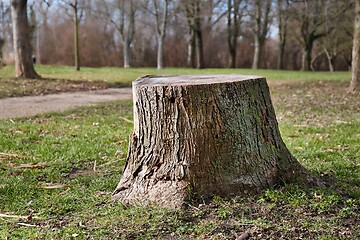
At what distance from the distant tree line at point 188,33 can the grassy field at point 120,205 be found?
24.8m

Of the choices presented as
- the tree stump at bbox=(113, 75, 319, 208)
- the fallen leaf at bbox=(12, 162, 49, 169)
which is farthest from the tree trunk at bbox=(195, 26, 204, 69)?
the tree stump at bbox=(113, 75, 319, 208)

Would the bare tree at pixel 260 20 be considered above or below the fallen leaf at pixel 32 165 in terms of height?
above

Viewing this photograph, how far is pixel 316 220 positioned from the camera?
9.98 ft

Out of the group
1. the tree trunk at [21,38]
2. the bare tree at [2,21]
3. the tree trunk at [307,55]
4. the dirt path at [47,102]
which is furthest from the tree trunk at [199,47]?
the dirt path at [47,102]

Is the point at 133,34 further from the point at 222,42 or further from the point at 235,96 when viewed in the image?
the point at 235,96

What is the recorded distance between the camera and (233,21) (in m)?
33.8

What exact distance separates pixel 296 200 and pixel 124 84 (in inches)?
571

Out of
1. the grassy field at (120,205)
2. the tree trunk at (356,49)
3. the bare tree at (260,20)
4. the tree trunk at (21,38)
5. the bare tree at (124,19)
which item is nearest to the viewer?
the grassy field at (120,205)

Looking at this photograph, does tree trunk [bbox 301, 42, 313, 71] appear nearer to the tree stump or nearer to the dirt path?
the dirt path

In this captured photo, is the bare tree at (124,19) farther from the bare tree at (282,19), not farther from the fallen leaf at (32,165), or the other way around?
the fallen leaf at (32,165)

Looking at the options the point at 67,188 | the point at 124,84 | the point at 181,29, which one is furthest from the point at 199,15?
the point at 67,188

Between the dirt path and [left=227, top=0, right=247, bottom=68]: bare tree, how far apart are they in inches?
774

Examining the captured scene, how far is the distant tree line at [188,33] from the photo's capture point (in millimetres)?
30531

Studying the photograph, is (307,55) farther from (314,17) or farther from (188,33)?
(188,33)
